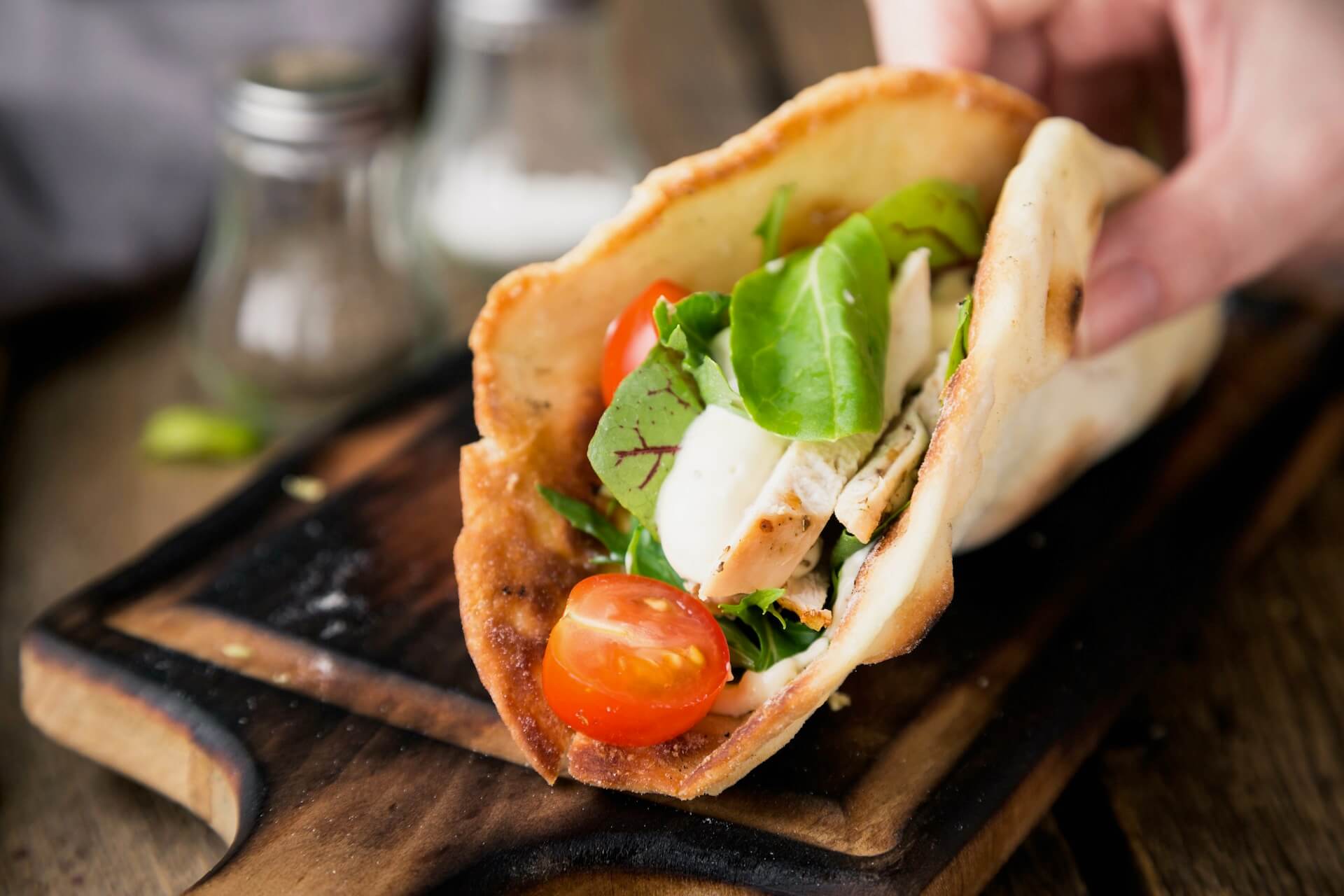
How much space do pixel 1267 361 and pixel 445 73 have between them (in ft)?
9.07

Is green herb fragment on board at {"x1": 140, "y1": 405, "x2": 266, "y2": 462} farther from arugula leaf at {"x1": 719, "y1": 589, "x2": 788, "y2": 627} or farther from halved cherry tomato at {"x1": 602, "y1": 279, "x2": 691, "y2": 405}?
arugula leaf at {"x1": 719, "y1": 589, "x2": 788, "y2": 627}

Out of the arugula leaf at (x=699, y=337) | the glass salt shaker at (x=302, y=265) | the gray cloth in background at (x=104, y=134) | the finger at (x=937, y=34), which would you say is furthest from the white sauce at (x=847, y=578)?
the gray cloth in background at (x=104, y=134)

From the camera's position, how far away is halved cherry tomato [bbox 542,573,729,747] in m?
1.99

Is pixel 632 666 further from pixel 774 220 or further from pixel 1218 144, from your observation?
pixel 1218 144

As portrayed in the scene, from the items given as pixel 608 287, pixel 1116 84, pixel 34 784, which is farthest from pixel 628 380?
pixel 1116 84

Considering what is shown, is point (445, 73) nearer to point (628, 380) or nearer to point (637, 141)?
point (637, 141)

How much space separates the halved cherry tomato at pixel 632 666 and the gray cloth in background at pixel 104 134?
8.29ft

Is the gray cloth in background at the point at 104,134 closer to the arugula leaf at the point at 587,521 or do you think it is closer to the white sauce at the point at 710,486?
the arugula leaf at the point at 587,521

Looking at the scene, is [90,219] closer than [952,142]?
No

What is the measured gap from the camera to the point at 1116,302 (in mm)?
2537

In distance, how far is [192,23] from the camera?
14.0 ft

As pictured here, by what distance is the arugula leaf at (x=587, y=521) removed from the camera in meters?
2.37

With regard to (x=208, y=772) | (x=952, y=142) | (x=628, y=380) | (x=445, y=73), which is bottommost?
(x=208, y=772)

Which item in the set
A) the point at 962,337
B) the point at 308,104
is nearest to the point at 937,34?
the point at 962,337
